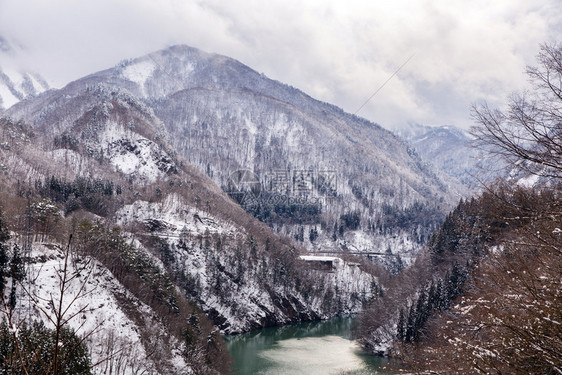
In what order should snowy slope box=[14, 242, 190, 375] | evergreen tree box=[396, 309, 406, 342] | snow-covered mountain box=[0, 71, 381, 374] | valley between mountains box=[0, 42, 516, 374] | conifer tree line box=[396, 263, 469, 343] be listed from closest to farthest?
1. snowy slope box=[14, 242, 190, 375]
2. valley between mountains box=[0, 42, 516, 374]
3. snow-covered mountain box=[0, 71, 381, 374]
4. conifer tree line box=[396, 263, 469, 343]
5. evergreen tree box=[396, 309, 406, 342]

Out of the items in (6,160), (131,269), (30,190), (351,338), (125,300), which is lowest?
(351,338)

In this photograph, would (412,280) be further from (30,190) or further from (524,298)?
(30,190)

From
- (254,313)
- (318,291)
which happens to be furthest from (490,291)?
(318,291)

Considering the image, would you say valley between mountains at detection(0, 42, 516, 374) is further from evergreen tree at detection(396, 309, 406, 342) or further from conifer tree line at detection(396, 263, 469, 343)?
conifer tree line at detection(396, 263, 469, 343)

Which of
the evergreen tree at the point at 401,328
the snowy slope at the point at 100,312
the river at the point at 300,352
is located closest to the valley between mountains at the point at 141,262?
the snowy slope at the point at 100,312

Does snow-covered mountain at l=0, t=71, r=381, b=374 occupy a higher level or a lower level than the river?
higher

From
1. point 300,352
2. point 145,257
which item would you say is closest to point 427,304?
point 300,352

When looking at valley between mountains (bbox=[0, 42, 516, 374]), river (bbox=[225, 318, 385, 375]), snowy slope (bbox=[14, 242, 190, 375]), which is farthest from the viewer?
river (bbox=[225, 318, 385, 375])

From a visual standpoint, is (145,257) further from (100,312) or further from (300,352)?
(300,352)

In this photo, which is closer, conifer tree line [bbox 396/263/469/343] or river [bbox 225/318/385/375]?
river [bbox 225/318/385/375]

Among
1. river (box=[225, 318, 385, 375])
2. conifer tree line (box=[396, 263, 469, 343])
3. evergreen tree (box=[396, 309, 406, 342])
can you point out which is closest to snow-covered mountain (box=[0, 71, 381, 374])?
Answer: river (box=[225, 318, 385, 375])
